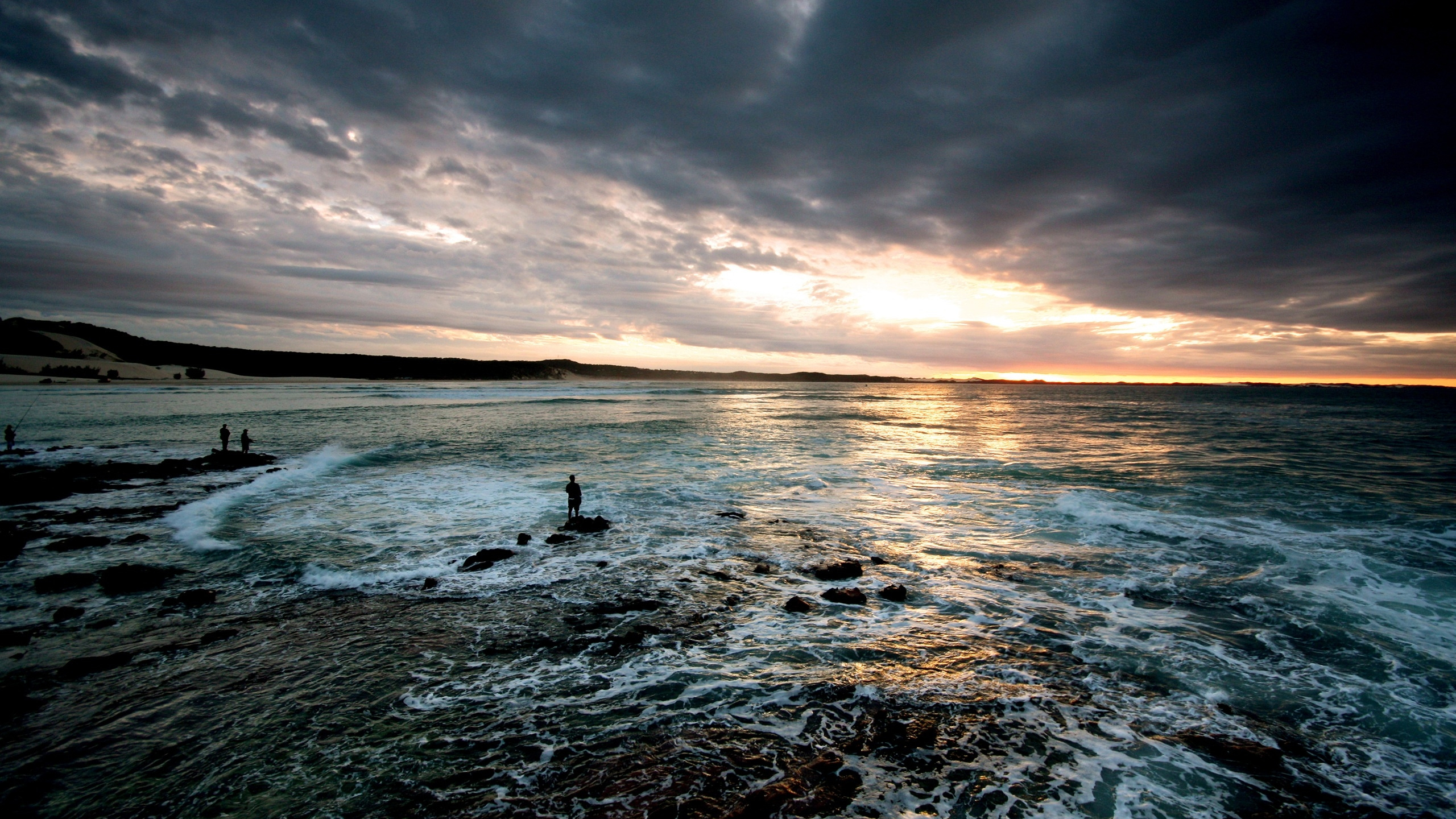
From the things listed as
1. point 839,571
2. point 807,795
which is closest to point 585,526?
point 839,571

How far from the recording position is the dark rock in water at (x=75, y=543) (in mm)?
12195

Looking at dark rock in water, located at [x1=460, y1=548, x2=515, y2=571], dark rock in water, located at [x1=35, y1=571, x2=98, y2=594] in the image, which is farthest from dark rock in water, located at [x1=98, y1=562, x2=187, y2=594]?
dark rock in water, located at [x1=460, y1=548, x2=515, y2=571]

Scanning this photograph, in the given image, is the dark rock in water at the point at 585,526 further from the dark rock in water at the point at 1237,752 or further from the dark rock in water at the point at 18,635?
the dark rock in water at the point at 1237,752

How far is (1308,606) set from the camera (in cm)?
1010

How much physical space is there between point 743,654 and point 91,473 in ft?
90.9

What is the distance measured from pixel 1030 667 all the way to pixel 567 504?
13563 millimetres

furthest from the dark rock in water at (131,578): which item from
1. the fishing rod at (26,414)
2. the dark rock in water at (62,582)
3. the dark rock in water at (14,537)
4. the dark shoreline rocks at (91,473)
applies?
the fishing rod at (26,414)

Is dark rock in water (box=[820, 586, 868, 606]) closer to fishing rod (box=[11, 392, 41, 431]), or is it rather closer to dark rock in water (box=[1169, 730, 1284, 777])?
dark rock in water (box=[1169, 730, 1284, 777])

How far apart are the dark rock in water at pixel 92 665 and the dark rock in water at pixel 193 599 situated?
190 centimetres

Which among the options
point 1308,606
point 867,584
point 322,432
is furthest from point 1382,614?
point 322,432

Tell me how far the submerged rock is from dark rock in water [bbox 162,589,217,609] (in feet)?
32.5

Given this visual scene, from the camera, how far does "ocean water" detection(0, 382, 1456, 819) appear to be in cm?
537

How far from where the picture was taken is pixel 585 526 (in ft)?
Result: 47.6

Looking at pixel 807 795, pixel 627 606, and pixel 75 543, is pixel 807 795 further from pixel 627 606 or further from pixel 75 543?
pixel 75 543
